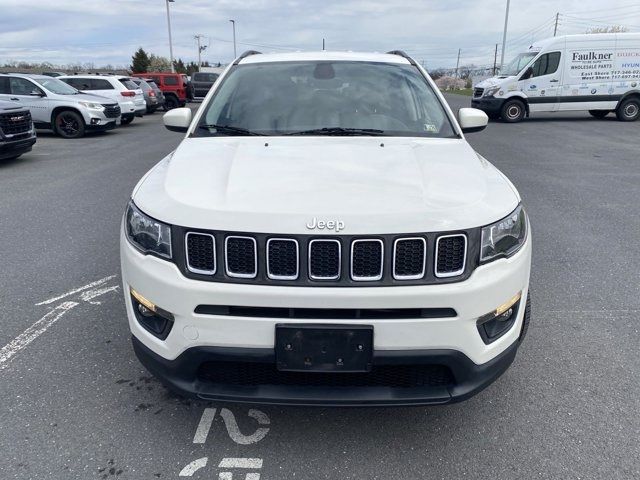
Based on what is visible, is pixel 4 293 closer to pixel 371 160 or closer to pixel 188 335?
pixel 188 335

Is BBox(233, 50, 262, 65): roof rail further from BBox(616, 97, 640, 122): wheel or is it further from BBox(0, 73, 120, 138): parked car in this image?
BBox(616, 97, 640, 122): wheel

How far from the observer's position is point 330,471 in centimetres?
239

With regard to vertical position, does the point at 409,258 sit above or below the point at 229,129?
below

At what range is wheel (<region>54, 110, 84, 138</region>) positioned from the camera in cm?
1501

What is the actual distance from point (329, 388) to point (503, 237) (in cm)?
102

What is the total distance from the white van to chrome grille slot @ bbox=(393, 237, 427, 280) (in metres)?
18.0

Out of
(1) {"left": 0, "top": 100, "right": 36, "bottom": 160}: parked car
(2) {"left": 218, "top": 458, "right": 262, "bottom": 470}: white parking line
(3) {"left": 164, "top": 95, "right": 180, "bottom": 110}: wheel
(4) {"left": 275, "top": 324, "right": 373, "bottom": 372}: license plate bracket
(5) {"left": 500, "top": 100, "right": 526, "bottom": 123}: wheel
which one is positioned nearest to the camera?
(4) {"left": 275, "top": 324, "right": 373, "bottom": 372}: license plate bracket

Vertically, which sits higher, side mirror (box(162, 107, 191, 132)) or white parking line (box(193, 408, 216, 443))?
side mirror (box(162, 107, 191, 132))

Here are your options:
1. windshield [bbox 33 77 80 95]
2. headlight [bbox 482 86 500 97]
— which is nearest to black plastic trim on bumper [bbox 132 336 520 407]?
windshield [bbox 33 77 80 95]

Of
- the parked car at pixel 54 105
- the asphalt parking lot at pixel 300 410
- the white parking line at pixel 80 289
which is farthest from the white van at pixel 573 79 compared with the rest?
the white parking line at pixel 80 289

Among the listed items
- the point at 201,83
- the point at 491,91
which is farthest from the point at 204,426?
the point at 201,83

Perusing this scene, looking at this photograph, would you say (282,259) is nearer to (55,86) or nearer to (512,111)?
(55,86)

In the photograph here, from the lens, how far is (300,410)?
2818mm

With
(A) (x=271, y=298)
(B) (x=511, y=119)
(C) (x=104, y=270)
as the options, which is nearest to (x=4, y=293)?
(C) (x=104, y=270)
